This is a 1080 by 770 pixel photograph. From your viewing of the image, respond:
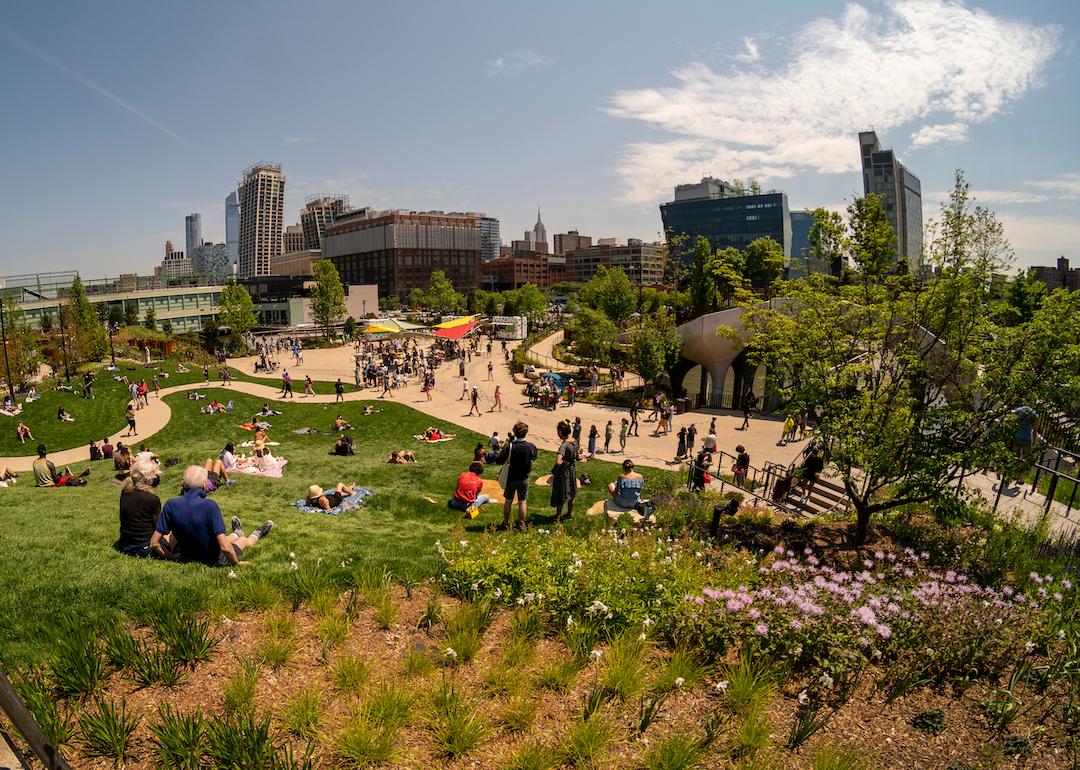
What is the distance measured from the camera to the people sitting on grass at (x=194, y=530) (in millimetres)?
6738

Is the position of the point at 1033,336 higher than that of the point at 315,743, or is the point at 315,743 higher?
the point at 1033,336

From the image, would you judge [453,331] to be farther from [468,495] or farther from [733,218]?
[733,218]

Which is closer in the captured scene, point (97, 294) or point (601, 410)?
point (601, 410)

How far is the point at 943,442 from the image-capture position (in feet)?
28.3

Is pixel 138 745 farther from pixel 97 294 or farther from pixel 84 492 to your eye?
pixel 97 294

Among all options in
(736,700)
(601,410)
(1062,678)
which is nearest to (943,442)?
(1062,678)

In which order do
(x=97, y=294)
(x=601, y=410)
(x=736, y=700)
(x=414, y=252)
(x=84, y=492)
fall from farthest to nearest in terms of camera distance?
1. (x=414, y=252)
2. (x=97, y=294)
3. (x=601, y=410)
4. (x=84, y=492)
5. (x=736, y=700)

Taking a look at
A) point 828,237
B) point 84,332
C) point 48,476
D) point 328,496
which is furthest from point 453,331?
point 828,237

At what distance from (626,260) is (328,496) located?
17063 cm

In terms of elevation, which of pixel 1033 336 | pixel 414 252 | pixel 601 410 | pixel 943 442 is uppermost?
pixel 414 252

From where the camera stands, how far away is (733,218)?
143125 mm

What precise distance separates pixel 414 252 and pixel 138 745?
15552 cm

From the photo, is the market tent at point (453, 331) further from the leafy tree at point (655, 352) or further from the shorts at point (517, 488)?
the shorts at point (517, 488)

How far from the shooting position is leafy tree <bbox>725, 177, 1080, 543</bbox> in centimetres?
835
